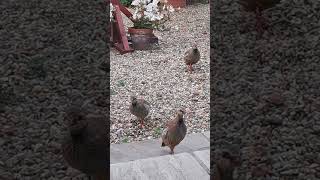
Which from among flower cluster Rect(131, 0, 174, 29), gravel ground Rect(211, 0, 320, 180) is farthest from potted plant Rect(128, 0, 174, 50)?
gravel ground Rect(211, 0, 320, 180)

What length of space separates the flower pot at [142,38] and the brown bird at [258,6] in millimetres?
2166

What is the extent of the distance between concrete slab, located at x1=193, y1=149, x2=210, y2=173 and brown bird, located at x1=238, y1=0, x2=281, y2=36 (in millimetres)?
1007

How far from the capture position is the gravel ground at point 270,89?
2.53 meters

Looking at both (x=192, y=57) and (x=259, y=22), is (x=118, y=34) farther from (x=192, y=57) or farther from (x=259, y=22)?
(x=259, y=22)

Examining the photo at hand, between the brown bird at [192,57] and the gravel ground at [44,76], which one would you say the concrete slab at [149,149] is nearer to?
the gravel ground at [44,76]

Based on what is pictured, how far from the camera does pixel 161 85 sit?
4535 mm

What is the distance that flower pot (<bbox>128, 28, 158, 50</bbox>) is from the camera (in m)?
5.82

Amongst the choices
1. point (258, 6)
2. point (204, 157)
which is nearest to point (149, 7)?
point (258, 6)

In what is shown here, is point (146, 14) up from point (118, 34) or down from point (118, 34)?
up

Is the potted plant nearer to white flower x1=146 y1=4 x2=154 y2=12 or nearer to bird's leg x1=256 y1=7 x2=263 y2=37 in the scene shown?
white flower x1=146 y1=4 x2=154 y2=12

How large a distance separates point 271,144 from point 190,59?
2.26 metres

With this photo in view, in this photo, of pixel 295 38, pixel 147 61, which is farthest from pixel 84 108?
pixel 147 61

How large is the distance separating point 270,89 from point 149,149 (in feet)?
3.20

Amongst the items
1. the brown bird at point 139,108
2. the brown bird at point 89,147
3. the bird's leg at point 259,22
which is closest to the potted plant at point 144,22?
the bird's leg at point 259,22
